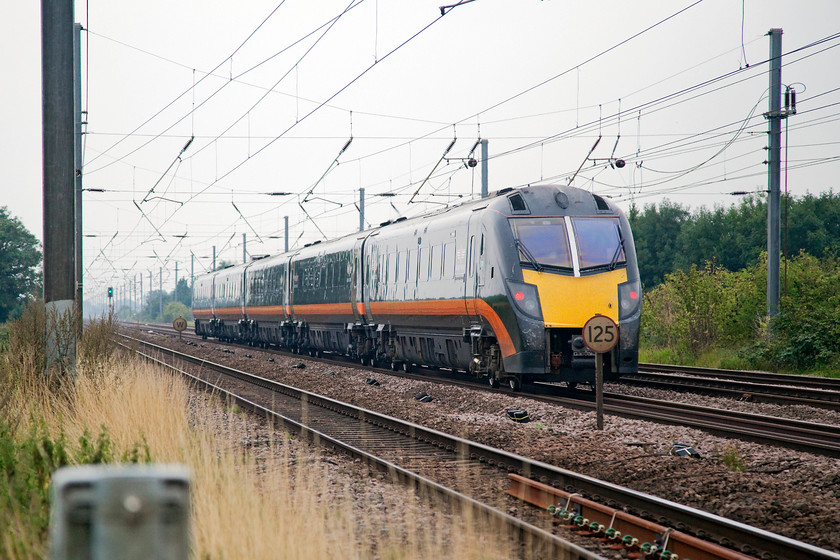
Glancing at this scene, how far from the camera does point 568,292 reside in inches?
617

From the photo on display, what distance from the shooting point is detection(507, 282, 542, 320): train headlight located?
15.5 m

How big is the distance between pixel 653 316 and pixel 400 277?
1058cm

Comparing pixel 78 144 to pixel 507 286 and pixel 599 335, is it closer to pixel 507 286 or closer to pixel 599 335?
pixel 507 286

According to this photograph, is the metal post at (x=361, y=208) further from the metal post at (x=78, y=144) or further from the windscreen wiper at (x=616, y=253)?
Answer: the windscreen wiper at (x=616, y=253)

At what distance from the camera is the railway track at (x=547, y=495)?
5902mm

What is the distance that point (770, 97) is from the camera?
22.4 metres

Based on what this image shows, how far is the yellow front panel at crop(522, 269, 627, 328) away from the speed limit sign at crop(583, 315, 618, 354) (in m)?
3.28

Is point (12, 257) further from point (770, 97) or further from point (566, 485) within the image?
point (566, 485)

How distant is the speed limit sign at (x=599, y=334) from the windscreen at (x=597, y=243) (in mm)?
3801

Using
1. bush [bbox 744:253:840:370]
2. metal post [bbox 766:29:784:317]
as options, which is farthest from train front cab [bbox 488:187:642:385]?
metal post [bbox 766:29:784:317]

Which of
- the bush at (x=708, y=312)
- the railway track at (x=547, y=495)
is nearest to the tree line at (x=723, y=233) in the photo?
the bush at (x=708, y=312)

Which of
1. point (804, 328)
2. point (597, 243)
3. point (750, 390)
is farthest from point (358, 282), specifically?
point (750, 390)

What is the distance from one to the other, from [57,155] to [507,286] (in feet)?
25.5

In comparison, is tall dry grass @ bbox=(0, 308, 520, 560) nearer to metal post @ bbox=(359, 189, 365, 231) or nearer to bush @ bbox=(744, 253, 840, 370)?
bush @ bbox=(744, 253, 840, 370)
